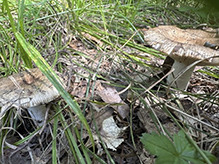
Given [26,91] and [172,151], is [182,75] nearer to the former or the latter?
[172,151]

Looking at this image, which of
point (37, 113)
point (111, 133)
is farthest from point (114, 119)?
point (37, 113)

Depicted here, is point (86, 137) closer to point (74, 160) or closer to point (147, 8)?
point (74, 160)

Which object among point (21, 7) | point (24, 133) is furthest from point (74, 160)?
point (21, 7)

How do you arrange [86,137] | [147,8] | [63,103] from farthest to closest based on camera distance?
[147,8]
[63,103]
[86,137]

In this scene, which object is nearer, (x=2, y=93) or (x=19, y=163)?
(x=2, y=93)

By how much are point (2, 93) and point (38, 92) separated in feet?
0.60

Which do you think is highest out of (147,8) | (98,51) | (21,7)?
(21,7)

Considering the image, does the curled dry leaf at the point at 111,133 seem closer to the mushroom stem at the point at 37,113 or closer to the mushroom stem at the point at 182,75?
the mushroom stem at the point at 37,113

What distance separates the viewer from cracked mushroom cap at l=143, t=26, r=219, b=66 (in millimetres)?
1126

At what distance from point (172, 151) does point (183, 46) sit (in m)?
0.64

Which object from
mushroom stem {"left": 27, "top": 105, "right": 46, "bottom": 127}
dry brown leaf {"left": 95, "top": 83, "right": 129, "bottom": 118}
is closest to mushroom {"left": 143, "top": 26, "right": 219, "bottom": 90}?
dry brown leaf {"left": 95, "top": 83, "right": 129, "bottom": 118}

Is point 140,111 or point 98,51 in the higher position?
point 98,51

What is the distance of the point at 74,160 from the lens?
109 centimetres

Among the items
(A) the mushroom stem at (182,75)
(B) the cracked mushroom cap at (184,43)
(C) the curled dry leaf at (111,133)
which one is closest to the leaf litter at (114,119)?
(C) the curled dry leaf at (111,133)
